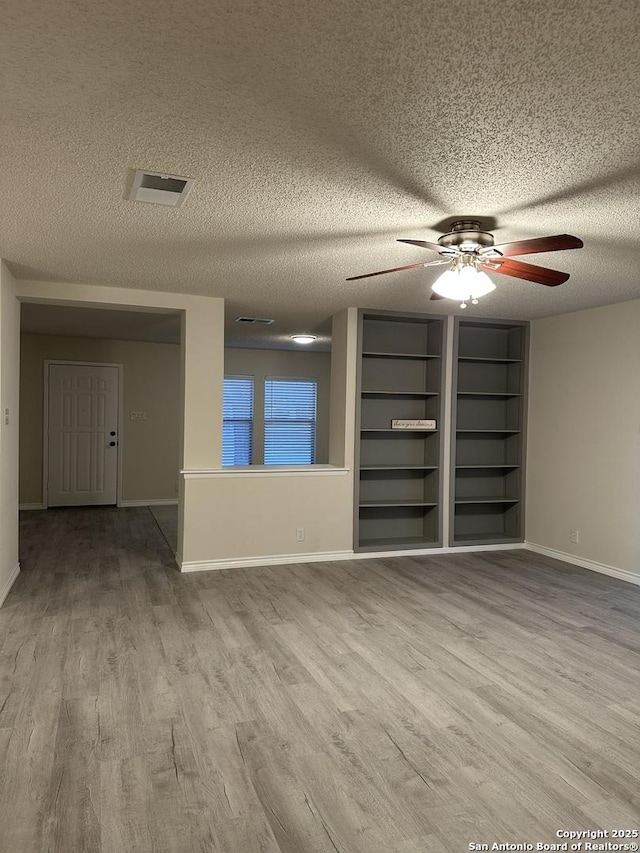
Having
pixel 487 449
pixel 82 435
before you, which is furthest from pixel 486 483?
pixel 82 435

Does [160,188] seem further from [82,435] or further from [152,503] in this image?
[152,503]

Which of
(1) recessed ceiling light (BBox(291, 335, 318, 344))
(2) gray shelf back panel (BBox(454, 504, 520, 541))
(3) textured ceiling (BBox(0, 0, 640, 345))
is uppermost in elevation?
(1) recessed ceiling light (BBox(291, 335, 318, 344))

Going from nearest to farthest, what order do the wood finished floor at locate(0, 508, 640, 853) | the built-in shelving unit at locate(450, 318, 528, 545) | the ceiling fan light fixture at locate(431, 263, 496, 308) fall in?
the wood finished floor at locate(0, 508, 640, 853) < the ceiling fan light fixture at locate(431, 263, 496, 308) < the built-in shelving unit at locate(450, 318, 528, 545)

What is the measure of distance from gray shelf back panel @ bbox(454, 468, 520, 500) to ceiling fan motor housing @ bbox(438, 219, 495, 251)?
3.55 metres

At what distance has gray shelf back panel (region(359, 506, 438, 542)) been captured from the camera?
5.92 meters

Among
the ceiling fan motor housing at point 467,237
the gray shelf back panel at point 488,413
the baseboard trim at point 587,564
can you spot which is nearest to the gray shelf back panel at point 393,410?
the gray shelf back panel at point 488,413

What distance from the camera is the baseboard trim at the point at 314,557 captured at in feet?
16.6

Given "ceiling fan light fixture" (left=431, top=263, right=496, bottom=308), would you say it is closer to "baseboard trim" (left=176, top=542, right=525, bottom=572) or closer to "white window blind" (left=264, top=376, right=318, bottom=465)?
"baseboard trim" (left=176, top=542, right=525, bottom=572)

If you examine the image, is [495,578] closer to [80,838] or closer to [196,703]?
[196,703]

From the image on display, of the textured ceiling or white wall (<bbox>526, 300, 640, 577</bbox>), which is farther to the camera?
white wall (<bbox>526, 300, 640, 577</bbox>)

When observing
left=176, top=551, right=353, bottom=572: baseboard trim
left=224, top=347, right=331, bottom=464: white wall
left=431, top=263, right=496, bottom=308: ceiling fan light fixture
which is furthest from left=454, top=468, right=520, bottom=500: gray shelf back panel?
left=224, top=347, right=331, bottom=464: white wall

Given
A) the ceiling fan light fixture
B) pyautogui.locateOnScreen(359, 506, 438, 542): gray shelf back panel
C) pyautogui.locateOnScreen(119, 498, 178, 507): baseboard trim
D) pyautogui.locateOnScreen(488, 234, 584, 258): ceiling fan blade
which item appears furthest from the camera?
pyautogui.locateOnScreen(119, 498, 178, 507): baseboard trim

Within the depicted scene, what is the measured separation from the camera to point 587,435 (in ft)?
17.6

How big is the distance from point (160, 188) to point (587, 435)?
14.2 ft
